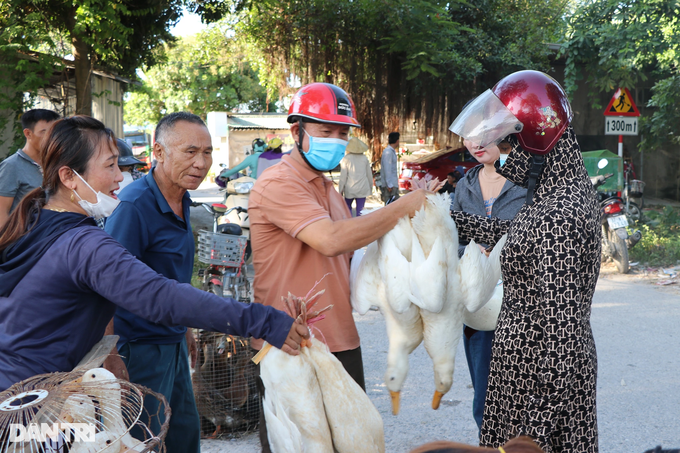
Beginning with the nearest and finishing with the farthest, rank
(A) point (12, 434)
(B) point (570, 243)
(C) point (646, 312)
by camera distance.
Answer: (A) point (12, 434) < (B) point (570, 243) < (C) point (646, 312)

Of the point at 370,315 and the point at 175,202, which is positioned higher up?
the point at 175,202

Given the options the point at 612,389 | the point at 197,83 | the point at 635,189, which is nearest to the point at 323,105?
the point at 612,389

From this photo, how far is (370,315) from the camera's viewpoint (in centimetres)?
657

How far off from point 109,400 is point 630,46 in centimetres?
1050

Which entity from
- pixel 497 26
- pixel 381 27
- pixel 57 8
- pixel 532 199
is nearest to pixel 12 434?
pixel 532 199

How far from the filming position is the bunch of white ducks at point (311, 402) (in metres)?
1.91

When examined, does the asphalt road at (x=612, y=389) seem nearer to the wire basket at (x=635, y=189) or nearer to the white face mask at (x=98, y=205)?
the white face mask at (x=98, y=205)

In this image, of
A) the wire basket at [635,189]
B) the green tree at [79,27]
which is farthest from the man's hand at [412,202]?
the wire basket at [635,189]

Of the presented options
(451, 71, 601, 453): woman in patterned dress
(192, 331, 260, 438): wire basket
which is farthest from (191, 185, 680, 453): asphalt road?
(451, 71, 601, 453): woman in patterned dress

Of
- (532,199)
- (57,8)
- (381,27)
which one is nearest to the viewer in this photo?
(532,199)

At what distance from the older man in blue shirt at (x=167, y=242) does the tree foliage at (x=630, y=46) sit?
31.0 ft

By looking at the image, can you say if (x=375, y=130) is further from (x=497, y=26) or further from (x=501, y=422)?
(x=501, y=422)

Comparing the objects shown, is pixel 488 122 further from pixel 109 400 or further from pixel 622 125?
pixel 622 125

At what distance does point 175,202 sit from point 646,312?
596 cm
